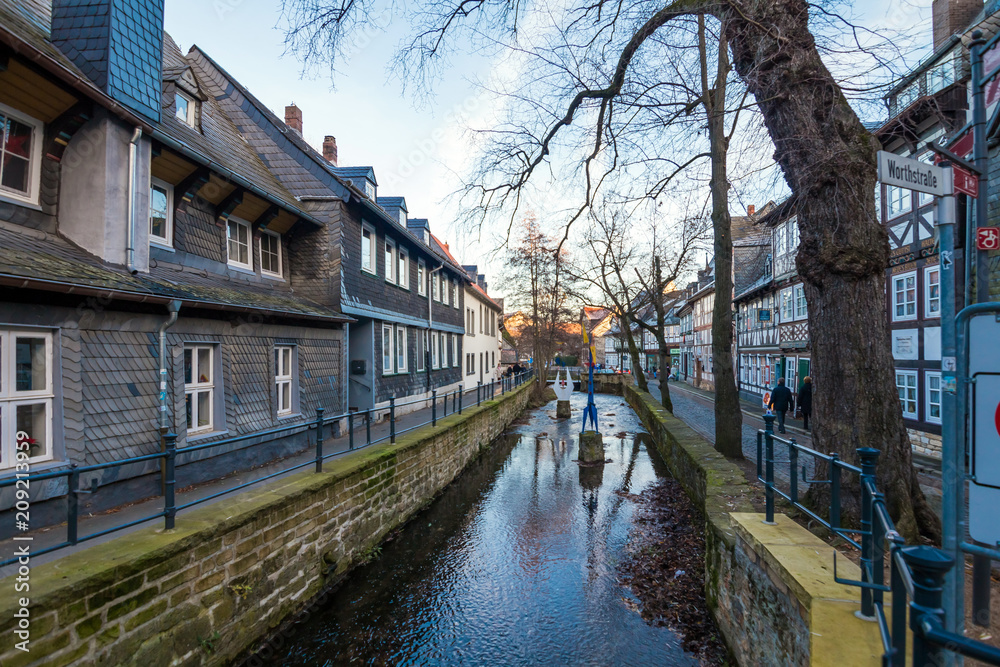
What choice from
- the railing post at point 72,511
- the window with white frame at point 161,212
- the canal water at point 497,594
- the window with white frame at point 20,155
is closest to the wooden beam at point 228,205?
the window with white frame at point 161,212

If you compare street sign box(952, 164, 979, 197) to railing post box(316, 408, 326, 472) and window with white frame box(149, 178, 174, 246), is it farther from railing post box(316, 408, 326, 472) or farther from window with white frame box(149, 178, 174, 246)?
window with white frame box(149, 178, 174, 246)

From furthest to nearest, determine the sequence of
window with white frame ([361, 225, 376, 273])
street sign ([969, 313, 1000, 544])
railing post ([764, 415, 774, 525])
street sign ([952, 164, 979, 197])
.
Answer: window with white frame ([361, 225, 376, 273]) < railing post ([764, 415, 774, 525]) < street sign ([952, 164, 979, 197]) < street sign ([969, 313, 1000, 544])

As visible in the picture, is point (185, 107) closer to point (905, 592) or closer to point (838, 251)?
point (838, 251)

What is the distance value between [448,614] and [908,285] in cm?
1467

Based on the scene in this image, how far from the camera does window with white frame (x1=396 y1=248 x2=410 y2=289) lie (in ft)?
Answer: 52.3

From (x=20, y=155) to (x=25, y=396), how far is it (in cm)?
276

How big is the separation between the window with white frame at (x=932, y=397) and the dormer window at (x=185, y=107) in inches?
704

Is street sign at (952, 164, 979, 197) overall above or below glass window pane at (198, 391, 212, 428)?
above

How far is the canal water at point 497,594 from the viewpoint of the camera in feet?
17.0

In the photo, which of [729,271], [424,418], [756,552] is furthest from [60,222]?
[729,271]

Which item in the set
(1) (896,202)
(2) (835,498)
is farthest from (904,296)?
(2) (835,498)

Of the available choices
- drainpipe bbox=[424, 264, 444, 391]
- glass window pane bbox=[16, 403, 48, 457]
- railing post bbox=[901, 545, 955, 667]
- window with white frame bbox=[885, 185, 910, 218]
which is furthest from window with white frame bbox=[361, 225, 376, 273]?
window with white frame bbox=[885, 185, 910, 218]

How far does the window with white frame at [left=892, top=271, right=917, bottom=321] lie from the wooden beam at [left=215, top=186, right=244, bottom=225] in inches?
635

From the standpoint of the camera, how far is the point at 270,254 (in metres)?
10.9
